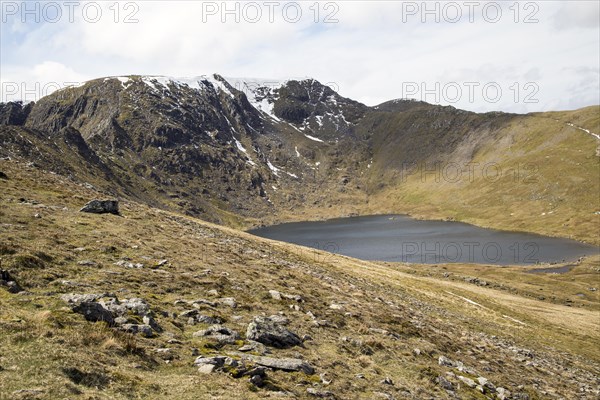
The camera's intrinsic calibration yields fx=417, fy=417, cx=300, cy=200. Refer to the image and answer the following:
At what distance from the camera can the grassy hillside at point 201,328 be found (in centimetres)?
1397

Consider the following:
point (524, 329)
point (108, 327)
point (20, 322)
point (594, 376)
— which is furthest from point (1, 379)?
point (524, 329)

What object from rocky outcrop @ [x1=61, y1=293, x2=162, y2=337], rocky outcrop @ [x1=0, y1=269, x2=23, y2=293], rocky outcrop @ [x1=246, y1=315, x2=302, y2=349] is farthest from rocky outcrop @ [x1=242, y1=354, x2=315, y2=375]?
rocky outcrop @ [x1=0, y1=269, x2=23, y2=293]

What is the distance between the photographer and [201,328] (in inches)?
778

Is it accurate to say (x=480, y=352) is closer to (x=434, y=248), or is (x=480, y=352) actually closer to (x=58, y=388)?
(x=58, y=388)

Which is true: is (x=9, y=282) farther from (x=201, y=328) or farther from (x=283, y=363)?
(x=283, y=363)

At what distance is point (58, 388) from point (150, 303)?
30.3 ft

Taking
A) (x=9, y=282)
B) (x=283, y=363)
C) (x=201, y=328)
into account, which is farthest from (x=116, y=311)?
(x=283, y=363)

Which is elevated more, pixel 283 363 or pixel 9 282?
pixel 9 282

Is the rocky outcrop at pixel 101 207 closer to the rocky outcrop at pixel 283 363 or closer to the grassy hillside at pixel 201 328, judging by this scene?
the grassy hillside at pixel 201 328

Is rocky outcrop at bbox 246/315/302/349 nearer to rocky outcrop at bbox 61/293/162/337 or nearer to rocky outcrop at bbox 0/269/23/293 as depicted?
rocky outcrop at bbox 61/293/162/337

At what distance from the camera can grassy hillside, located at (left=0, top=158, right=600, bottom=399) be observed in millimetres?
13969

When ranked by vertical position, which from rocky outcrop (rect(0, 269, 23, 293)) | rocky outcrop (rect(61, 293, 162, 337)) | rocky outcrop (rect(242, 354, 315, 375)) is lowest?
rocky outcrop (rect(242, 354, 315, 375))

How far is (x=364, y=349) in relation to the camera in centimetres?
2316

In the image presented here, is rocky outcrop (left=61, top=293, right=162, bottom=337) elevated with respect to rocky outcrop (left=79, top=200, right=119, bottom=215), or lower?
lower
